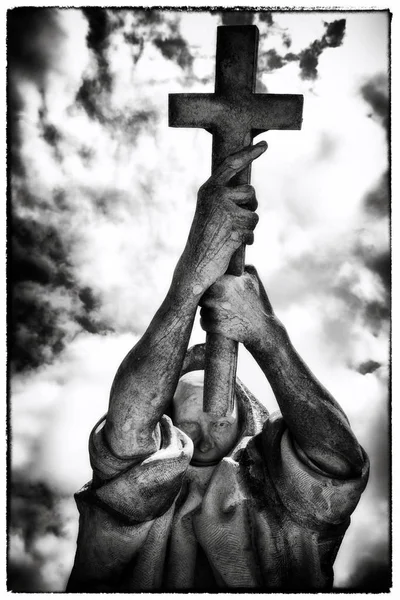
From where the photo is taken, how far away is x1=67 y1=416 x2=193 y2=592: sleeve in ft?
10.9

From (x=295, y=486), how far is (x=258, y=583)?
19.3 inches

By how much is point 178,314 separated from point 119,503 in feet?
2.87

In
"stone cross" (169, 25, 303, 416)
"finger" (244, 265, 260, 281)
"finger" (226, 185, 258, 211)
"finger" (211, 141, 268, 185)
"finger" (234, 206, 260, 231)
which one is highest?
"stone cross" (169, 25, 303, 416)

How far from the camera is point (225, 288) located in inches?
127

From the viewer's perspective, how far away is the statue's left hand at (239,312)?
10.6 ft

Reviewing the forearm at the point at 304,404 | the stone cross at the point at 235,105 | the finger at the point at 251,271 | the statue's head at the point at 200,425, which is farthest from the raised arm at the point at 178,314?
the statue's head at the point at 200,425

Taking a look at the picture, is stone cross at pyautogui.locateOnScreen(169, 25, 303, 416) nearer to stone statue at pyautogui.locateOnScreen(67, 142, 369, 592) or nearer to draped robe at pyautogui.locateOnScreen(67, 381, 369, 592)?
stone statue at pyautogui.locateOnScreen(67, 142, 369, 592)

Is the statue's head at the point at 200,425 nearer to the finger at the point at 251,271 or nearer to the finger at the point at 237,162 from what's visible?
the finger at the point at 251,271

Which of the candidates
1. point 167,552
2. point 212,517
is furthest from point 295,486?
point 167,552

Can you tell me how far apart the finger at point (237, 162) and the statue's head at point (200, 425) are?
1131mm

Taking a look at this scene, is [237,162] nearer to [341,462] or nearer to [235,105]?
[235,105]

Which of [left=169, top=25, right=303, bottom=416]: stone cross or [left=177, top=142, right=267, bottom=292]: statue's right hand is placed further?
[left=169, top=25, right=303, bottom=416]: stone cross

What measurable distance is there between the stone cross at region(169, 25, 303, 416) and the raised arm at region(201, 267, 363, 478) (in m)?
0.14

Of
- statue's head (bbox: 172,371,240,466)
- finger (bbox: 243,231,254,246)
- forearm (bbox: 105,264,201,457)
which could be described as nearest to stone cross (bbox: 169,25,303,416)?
finger (bbox: 243,231,254,246)
